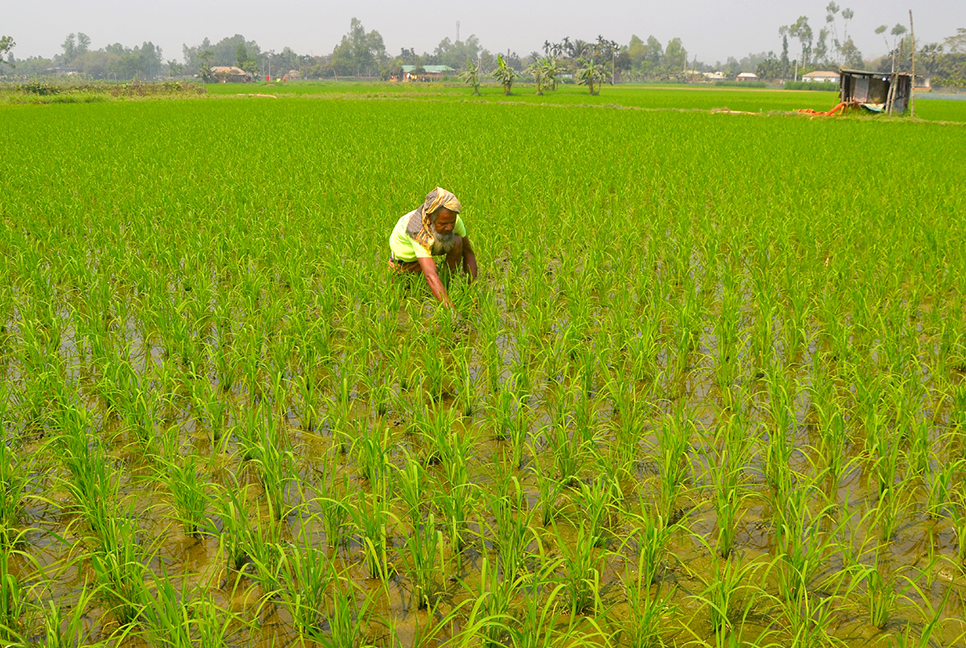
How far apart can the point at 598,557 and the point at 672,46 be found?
151 meters

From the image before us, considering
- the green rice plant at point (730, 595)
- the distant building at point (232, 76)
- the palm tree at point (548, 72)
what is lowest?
the green rice plant at point (730, 595)

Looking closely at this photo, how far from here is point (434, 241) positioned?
3.98 metres

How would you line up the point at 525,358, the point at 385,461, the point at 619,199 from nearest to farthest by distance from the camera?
the point at 385,461 < the point at 525,358 < the point at 619,199

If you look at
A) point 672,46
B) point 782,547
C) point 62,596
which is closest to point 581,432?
point 782,547

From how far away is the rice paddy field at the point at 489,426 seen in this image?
1.69m

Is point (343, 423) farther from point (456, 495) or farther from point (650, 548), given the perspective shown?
point (650, 548)

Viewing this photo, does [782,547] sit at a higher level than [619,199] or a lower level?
lower

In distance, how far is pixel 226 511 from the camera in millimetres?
1920

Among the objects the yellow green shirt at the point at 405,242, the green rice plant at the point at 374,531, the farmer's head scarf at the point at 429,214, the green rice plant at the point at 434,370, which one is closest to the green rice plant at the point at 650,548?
the green rice plant at the point at 374,531

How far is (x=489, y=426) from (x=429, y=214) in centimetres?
164

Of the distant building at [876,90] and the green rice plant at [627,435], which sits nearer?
the green rice plant at [627,435]

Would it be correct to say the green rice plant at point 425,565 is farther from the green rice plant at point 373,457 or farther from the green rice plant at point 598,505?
the green rice plant at point 598,505

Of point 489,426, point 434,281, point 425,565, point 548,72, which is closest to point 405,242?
point 434,281

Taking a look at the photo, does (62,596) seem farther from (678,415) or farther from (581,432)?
(678,415)
